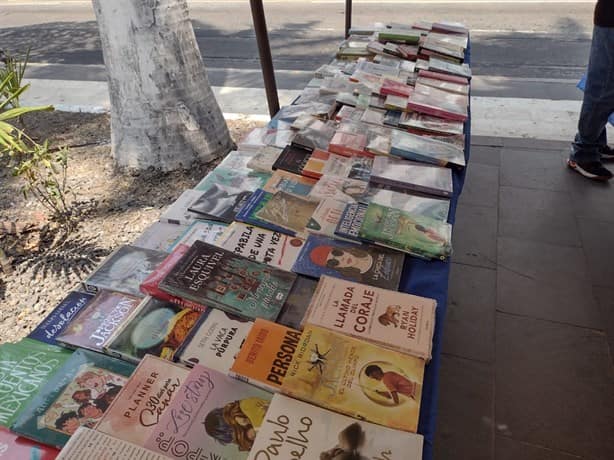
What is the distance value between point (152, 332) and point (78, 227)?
1.76m

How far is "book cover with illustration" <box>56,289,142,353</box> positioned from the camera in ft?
3.65

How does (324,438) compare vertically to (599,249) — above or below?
above

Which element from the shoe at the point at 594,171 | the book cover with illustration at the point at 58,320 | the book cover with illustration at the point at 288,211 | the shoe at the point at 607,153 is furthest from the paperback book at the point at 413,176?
the shoe at the point at 607,153

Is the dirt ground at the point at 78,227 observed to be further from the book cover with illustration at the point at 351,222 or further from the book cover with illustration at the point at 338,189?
the book cover with illustration at the point at 351,222

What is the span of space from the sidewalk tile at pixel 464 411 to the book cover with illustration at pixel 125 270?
3.92ft

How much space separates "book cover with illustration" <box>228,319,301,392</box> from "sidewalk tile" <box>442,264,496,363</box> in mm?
1148

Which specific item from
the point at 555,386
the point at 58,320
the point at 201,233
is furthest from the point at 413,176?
the point at 58,320

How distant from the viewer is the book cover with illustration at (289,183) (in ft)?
5.24

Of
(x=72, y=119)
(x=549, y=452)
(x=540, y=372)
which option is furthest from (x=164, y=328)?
(x=72, y=119)

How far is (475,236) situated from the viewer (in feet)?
8.40

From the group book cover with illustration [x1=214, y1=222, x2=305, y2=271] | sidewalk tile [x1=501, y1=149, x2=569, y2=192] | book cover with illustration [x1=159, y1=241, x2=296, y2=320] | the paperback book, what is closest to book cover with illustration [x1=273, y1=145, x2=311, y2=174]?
the paperback book

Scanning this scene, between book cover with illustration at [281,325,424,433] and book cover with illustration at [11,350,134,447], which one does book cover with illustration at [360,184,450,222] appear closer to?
book cover with illustration at [281,325,424,433]

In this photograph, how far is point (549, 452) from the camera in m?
1.56

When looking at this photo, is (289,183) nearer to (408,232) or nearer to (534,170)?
(408,232)
